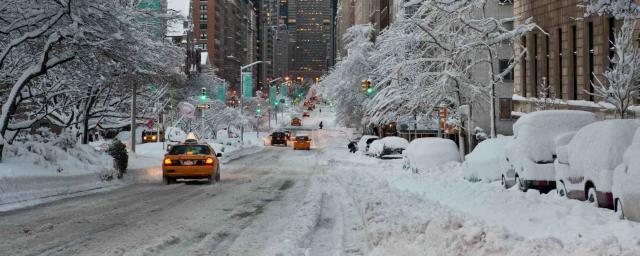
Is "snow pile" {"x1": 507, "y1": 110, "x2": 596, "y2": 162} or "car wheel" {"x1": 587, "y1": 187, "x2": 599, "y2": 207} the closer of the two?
"car wheel" {"x1": 587, "y1": 187, "x2": 599, "y2": 207}

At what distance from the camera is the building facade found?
34.1 m

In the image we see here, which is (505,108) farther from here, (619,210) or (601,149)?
(619,210)

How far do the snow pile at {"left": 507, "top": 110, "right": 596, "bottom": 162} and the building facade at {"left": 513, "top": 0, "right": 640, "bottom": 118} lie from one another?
15.1 meters

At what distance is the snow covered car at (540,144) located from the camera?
56.5 ft

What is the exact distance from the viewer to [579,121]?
1772cm

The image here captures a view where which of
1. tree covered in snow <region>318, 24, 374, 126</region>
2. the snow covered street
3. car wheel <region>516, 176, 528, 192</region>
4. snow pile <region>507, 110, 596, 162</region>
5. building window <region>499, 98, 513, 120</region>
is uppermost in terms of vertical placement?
tree covered in snow <region>318, 24, 374, 126</region>

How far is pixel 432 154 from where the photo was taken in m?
28.8

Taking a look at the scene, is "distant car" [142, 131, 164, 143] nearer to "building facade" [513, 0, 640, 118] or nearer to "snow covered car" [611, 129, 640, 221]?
"building facade" [513, 0, 640, 118]

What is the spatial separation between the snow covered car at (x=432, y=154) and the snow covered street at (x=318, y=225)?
890 centimetres

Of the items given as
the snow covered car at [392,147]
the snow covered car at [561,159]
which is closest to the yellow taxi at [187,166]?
the snow covered car at [561,159]

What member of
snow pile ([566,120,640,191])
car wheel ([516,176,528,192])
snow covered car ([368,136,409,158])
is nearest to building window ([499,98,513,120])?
snow covered car ([368,136,409,158])

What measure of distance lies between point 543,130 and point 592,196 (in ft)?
13.0

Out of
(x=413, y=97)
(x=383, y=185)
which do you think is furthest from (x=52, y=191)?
(x=413, y=97)

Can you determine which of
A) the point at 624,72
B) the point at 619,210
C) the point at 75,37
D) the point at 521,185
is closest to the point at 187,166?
the point at 75,37
